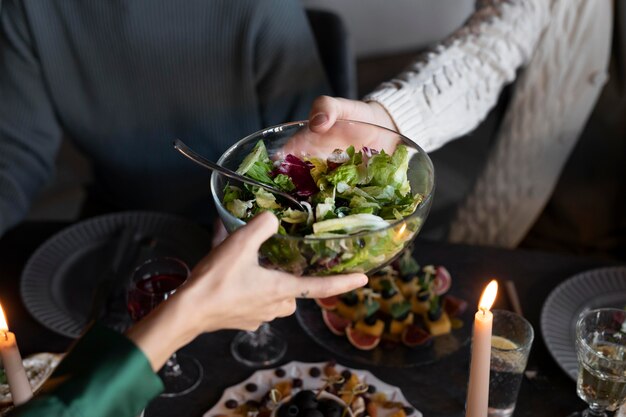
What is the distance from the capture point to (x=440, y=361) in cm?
125

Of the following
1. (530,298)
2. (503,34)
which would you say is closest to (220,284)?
(530,298)

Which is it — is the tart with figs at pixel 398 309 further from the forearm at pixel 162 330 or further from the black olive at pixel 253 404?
the forearm at pixel 162 330

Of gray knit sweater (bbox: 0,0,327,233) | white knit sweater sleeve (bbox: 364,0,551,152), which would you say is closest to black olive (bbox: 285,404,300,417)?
white knit sweater sleeve (bbox: 364,0,551,152)

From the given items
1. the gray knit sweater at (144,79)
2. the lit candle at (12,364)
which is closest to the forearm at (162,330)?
the lit candle at (12,364)

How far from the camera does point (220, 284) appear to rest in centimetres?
79

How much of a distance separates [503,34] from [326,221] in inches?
34.3

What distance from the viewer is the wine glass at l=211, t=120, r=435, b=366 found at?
901 millimetres

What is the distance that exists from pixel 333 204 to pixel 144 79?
1.02m

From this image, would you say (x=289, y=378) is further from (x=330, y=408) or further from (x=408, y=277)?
(x=408, y=277)

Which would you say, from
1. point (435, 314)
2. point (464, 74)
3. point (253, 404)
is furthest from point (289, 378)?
point (464, 74)

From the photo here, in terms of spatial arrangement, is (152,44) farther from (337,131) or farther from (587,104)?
(587,104)

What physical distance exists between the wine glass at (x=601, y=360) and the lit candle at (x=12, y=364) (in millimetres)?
802

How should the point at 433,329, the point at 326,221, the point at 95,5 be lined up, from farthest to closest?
1. the point at 95,5
2. the point at 433,329
3. the point at 326,221

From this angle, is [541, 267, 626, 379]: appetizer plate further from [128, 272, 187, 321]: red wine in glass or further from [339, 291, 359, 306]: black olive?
[128, 272, 187, 321]: red wine in glass
